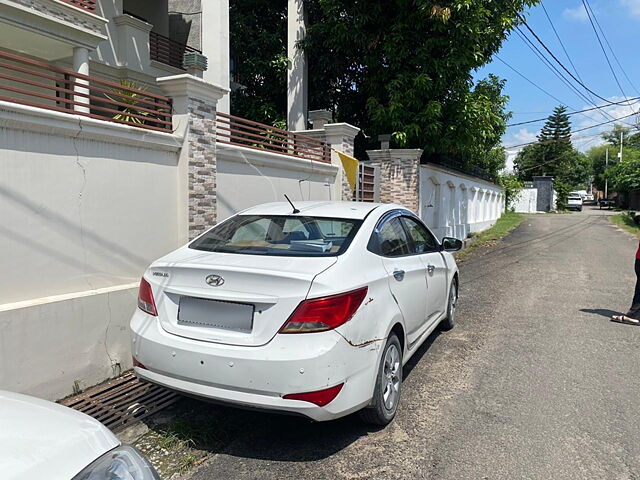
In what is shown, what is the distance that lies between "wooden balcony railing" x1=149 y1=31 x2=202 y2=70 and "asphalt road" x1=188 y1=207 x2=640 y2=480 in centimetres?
951

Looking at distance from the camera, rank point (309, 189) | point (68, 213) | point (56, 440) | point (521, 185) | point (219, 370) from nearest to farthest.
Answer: point (56, 440)
point (219, 370)
point (68, 213)
point (309, 189)
point (521, 185)

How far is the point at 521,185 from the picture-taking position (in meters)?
38.6

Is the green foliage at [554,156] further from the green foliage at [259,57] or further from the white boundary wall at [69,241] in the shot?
the white boundary wall at [69,241]

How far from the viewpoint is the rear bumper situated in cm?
274

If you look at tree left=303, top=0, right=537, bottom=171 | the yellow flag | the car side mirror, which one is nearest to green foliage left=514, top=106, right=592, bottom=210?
tree left=303, top=0, right=537, bottom=171

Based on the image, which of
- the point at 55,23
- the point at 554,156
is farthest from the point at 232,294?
the point at 554,156

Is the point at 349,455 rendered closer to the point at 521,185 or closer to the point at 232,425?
the point at 232,425

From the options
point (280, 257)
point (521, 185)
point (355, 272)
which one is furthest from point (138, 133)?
point (521, 185)

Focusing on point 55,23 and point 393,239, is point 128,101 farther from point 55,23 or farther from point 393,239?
point 55,23

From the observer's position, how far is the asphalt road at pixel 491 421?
2.92 m

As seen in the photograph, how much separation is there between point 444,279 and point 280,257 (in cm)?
251

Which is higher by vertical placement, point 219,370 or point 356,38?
point 356,38

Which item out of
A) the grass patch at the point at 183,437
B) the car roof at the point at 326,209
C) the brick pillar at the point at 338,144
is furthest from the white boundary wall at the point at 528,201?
the grass patch at the point at 183,437

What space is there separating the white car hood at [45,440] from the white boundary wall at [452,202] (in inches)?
432
